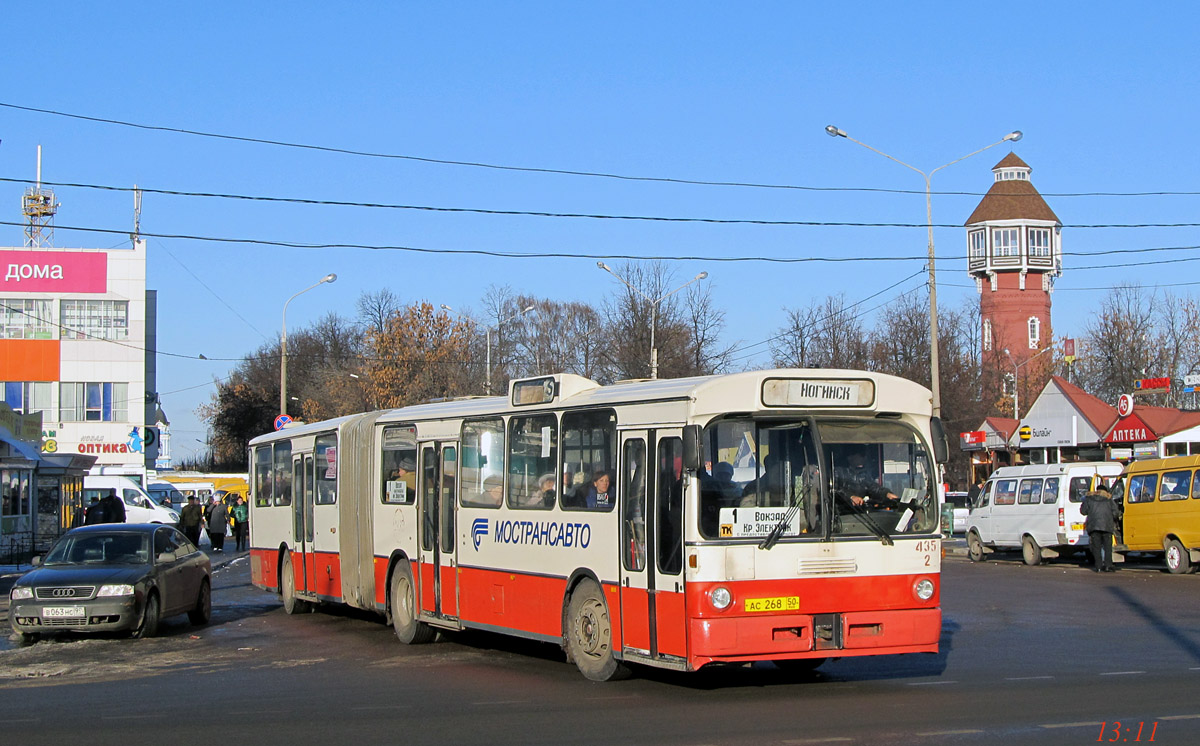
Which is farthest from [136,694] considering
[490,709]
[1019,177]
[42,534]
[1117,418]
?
[1019,177]

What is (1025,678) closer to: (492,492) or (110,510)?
(492,492)

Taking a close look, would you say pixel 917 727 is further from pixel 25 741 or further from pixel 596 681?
pixel 25 741

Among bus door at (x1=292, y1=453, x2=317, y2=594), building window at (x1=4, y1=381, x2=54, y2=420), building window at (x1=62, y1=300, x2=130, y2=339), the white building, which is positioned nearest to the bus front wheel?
bus door at (x1=292, y1=453, x2=317, y2=594)

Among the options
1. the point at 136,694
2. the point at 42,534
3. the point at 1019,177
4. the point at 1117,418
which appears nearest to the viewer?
the point at 136,694

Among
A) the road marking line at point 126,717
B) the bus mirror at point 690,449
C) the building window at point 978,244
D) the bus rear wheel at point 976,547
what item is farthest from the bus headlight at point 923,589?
the building window at point 978,244

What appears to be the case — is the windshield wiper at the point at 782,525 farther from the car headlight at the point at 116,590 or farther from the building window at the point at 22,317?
the building window at the point at 22,317

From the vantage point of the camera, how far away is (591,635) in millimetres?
11805

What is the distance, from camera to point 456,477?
14672 millimetres

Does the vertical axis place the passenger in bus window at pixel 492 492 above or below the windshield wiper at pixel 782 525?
above

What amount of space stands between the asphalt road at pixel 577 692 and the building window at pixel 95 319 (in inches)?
1920

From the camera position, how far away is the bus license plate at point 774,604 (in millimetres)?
10305

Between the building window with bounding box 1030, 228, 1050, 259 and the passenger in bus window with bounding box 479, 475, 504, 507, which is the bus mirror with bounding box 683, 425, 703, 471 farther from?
the building window with bounding box 1030, 228, 1050, 259

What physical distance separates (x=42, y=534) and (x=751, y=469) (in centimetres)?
2970
